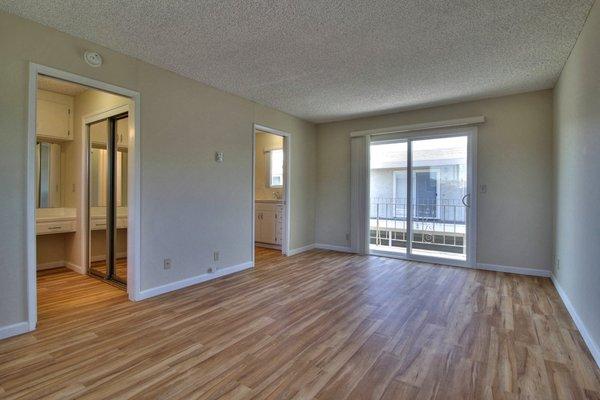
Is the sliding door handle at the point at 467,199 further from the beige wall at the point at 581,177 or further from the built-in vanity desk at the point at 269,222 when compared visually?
the built-in vanity desk at the point at 269,222

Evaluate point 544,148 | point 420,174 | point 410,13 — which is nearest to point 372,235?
point 420,174

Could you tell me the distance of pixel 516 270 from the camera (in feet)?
13.7

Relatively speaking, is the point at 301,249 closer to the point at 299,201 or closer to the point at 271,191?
the point at 299,201

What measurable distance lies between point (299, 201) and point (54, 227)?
143 inches

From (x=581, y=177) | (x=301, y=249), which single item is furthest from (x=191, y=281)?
(x=581, y=177)

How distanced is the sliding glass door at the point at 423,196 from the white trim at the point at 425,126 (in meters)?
0.11

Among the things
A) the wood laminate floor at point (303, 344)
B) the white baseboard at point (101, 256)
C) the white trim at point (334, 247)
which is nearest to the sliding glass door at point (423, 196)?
the white trim at point (334, 247)

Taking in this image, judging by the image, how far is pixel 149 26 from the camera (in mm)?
2500

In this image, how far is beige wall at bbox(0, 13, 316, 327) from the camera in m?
2.32

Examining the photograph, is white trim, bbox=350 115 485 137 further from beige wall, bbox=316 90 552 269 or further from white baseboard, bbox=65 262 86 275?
white baseboard, bbox=65 262 86 275

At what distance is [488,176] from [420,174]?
0.94 m

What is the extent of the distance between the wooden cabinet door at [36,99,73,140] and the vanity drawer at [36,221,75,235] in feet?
3.97

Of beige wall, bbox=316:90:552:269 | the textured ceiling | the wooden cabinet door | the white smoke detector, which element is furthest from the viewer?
the wooden cabinet door

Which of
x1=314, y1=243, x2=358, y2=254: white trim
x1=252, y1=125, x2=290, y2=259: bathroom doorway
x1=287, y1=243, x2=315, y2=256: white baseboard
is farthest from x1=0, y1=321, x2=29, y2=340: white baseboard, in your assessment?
x1=314, y1=243, x2=358, y2=254: white trim
